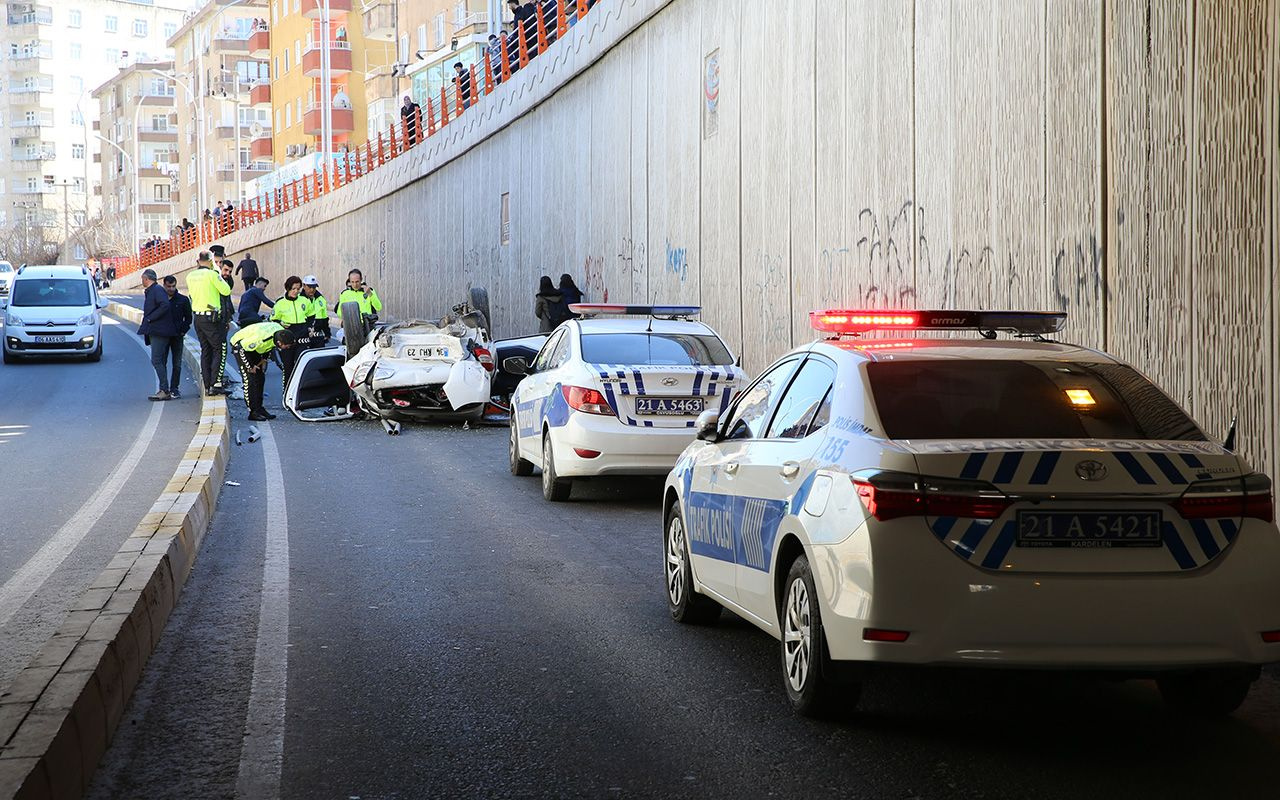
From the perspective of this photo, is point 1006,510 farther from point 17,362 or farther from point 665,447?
point 17,362

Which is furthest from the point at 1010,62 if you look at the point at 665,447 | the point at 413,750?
the point at 413,750

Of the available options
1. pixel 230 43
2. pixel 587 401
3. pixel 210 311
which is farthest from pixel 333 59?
pixel 587 401

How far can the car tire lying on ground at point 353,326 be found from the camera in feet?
78.9

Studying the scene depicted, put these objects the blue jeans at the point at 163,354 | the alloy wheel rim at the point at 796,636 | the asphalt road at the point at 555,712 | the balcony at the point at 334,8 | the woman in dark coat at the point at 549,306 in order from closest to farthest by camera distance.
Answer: the asphalt road at the point at 555,712, the alloy wheel rim at the point at 796,636, the blue jeans at the point at 163,354, the woman in dark coat at the point at 549,306, the balcony at the point at 334,8

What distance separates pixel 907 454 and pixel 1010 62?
7696mm

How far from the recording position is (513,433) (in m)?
15.3

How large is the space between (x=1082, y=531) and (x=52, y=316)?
30.5 metres

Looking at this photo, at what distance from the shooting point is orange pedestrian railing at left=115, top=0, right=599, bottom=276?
31766mm

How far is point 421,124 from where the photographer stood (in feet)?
144

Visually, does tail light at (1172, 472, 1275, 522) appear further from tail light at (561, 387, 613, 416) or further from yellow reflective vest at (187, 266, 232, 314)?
yellow reflective vest at (187, 266, 232, 314)

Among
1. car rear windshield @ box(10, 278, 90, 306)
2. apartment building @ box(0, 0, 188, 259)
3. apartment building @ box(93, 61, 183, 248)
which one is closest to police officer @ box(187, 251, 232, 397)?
car rear windshield @ box(10, 278, 90, 306)

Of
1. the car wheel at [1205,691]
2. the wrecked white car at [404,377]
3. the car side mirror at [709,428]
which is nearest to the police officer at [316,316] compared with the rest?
the wrecked white car at [404,377]

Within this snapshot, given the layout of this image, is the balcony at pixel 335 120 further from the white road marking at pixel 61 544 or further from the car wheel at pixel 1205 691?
the car wheel at pixel 1205 691

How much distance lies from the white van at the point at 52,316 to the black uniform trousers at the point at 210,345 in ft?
33.7
